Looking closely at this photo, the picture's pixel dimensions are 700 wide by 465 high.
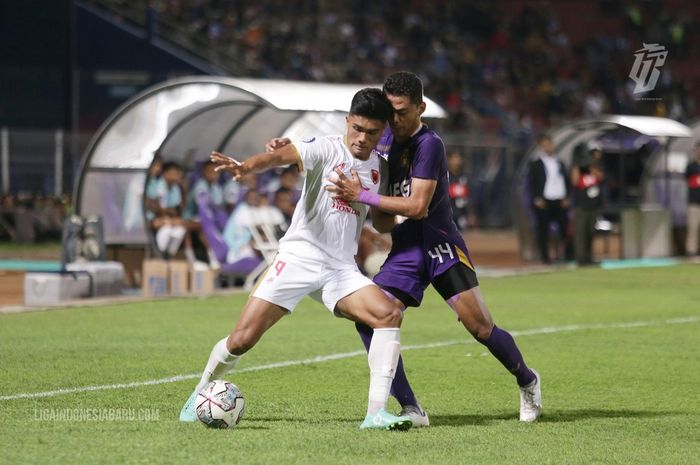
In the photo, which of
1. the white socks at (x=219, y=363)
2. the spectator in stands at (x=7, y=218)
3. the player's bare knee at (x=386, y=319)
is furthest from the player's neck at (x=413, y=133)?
the spectator in stands at (x=7, y=218)

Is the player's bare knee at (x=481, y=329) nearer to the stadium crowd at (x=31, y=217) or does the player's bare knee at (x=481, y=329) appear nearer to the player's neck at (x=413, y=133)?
the player's neck at (x=413, y=133)

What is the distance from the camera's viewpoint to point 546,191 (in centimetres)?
2394

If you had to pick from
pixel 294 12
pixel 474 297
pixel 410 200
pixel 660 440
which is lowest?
pixel 660 440

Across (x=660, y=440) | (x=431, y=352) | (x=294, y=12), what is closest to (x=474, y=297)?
(x=660, y=440)

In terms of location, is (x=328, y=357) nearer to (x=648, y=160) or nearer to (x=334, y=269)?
(x=334, y=269)

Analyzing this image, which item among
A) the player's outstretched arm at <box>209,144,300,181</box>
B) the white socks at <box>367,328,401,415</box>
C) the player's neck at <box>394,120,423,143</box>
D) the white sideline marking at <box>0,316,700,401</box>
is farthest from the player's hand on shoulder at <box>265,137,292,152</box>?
the white sideline marking at <box>0,316,700,401</box>

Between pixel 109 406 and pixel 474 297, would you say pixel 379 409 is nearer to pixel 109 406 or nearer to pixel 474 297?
pixel 474 297

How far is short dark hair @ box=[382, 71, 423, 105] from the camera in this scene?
786 centimetres

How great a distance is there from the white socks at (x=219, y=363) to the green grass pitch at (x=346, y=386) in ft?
0.92

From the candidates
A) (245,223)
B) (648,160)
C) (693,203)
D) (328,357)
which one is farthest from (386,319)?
(648,160)

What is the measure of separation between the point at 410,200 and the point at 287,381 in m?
2.76

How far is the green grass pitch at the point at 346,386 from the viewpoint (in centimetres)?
721

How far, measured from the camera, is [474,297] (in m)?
8.27

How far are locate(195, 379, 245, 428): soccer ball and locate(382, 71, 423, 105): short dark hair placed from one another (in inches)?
76.5
